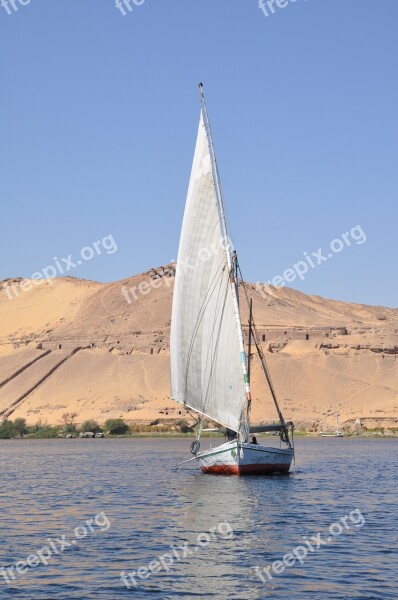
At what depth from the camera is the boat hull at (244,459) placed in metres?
34.8

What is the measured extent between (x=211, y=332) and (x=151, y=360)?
218 feet

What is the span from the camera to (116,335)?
109 metres

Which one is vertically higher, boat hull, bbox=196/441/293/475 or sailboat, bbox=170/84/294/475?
sailboat, bbox=170/84/294/475

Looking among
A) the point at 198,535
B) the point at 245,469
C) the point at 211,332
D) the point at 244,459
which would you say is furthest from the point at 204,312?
the point at 198,535

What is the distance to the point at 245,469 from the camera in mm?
35312

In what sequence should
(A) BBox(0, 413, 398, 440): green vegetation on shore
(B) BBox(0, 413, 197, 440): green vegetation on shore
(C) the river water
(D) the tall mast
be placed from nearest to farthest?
1. (C) the river water
2. (D) the tall mast
3. (A) BBox(0, 413, 398, 440): green vegetation on shore
4. (B) BBox(0, 413, 197, 440): green vegetation on shore

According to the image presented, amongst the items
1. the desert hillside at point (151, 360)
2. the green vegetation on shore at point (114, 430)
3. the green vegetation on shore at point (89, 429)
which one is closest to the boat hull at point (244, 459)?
the green vegetation on shore at point (114, 430)

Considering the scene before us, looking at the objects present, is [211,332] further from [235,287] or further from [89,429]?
[89,429]

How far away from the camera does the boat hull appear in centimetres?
3478

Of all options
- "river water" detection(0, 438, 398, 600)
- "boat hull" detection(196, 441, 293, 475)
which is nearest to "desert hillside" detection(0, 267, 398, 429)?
"boat hull" detection(196, 441, 293, 475)

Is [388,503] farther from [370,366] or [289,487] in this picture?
[370,366]

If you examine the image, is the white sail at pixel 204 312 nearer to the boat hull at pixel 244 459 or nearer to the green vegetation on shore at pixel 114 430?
the boat hull at pixel 244 459

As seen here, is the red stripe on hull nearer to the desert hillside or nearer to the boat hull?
the boat hull

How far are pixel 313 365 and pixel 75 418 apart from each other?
79.2 feet
